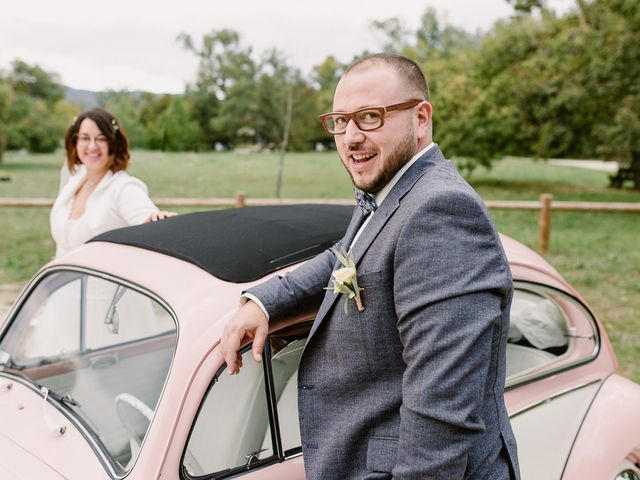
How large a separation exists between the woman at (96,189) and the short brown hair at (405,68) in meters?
1.99

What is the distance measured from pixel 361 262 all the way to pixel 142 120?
781 cm

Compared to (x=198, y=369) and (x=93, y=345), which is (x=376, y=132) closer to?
(x=198, y=369)

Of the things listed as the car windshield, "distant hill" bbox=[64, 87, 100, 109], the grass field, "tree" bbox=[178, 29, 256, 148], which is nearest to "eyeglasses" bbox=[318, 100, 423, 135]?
the car windshield

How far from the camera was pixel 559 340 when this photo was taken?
2.98 m

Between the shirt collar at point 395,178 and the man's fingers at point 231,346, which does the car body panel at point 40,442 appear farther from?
the shirt collar at point 395,178

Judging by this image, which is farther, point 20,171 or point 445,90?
point 20,171

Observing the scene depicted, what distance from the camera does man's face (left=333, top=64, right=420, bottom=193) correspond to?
1496 mm

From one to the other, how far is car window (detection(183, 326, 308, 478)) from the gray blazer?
0.99 ft

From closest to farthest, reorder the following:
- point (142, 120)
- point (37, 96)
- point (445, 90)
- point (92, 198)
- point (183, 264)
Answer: point (183, 264), point (92, 198), point (142, 120), point (445, 90), point (37, 96)

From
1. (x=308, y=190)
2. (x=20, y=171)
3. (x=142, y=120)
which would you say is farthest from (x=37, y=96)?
(x=142, y=120)

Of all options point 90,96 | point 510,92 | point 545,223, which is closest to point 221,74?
point 90,96

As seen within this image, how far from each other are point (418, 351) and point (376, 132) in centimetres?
53

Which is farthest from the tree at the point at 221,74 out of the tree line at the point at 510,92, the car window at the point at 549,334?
the car window at the point at 549,334

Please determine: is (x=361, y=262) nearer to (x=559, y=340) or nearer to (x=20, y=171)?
(x=559, y=340)
